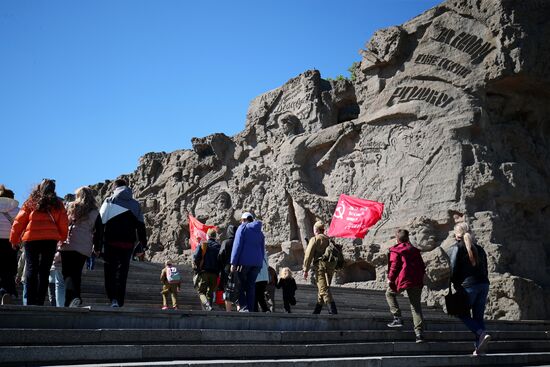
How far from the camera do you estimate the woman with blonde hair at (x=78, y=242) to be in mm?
7320

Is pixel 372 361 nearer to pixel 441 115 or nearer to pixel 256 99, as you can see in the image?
pixel 441 115

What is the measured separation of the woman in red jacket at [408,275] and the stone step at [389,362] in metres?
0.58

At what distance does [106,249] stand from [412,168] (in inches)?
506

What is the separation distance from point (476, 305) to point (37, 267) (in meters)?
5.13

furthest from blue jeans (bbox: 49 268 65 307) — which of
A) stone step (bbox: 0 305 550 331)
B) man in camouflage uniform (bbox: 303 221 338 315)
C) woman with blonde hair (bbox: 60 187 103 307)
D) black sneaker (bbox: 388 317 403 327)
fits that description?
black sneaker (bbox: 388 317 403 327)

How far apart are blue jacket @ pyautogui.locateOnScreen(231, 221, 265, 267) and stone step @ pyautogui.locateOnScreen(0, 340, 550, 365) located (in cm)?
179

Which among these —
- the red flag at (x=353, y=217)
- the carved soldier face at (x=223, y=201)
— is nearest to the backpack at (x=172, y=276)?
the red flag at (x=353, y=217)

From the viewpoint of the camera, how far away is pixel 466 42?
18.6 metres

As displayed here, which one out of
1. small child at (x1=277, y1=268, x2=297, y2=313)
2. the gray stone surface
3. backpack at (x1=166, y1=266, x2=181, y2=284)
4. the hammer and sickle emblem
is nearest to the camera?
backpack at (x1=166, y1=266, x2=181, y2=284)

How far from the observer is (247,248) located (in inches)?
355

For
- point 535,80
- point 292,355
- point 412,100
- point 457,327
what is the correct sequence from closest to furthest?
point 292,355 → point 457,327 → point 535,80 → point 412,100

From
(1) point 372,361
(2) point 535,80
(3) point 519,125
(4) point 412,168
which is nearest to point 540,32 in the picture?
(2) point 535,80

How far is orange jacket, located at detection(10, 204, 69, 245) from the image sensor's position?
704 centimetres

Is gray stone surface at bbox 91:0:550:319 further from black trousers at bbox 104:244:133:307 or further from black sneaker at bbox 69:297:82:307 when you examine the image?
black sneaker at bbox 69:297:82:307
